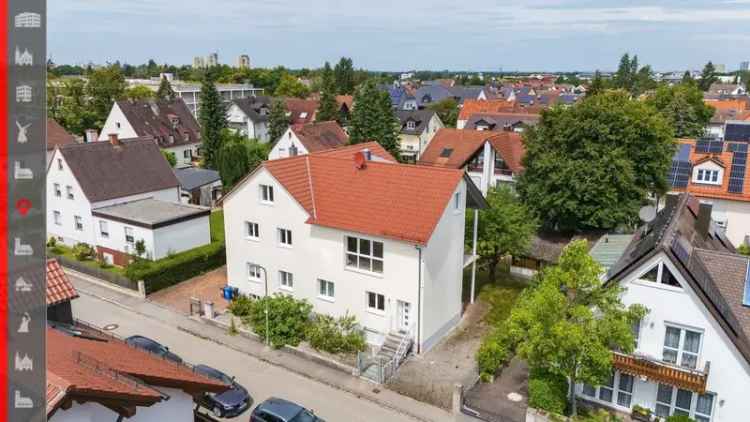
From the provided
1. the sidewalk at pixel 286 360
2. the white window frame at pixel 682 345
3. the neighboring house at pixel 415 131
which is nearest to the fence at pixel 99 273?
the sidewalk at pixel 286 360

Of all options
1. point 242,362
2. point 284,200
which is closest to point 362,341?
point 242,362

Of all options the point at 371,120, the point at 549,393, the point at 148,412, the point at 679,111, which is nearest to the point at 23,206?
the point at 148,412

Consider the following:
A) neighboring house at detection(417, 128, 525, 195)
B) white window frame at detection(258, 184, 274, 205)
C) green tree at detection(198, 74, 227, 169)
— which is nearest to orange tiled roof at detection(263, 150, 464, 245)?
white window frame at detection(258, 184, 274, 205)

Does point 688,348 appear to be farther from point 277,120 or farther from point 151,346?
point 277,120

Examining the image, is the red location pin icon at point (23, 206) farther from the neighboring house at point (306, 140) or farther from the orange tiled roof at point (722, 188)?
the neighboring house at point (306, 140)

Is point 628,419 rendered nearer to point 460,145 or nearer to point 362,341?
point 362,341
